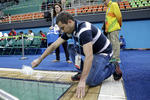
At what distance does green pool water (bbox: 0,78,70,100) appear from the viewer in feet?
3.40

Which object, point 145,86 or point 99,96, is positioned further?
point 145,86

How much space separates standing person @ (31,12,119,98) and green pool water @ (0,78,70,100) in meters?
0.20

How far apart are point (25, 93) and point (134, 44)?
6.03 metres

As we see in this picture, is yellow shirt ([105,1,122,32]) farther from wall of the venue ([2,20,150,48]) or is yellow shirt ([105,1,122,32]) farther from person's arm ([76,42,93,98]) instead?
wall of the venue ([2,20,150,48])

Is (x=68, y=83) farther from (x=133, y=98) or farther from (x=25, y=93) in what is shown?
(x=133, y=98)

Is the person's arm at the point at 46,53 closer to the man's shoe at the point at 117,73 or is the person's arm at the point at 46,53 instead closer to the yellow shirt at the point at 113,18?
the man's shoe at the point at 117,73

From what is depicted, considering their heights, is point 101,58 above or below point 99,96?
above

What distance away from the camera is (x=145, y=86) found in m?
1.08

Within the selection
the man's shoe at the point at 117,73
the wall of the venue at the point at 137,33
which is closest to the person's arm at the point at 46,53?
the man's shoe at the point at 117,73

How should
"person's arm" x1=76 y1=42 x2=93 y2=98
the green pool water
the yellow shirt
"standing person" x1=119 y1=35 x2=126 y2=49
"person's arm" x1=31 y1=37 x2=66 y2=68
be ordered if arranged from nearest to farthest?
"person's arm" x1=76 y1=42 x2=93 y2=98
the green pool water
"person's arm" x1=31 y1=37 x2=66 y2=68
the yellow shirt
"standing person" x1=119 y1=35 x2=126 y2=49

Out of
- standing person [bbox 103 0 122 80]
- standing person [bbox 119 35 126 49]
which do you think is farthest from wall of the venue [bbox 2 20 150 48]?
standing person [bbox 103 0 122 80]

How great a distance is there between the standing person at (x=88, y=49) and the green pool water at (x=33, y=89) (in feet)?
0.64

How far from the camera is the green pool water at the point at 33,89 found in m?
1.04

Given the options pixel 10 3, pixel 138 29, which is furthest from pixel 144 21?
pixel 10 3
